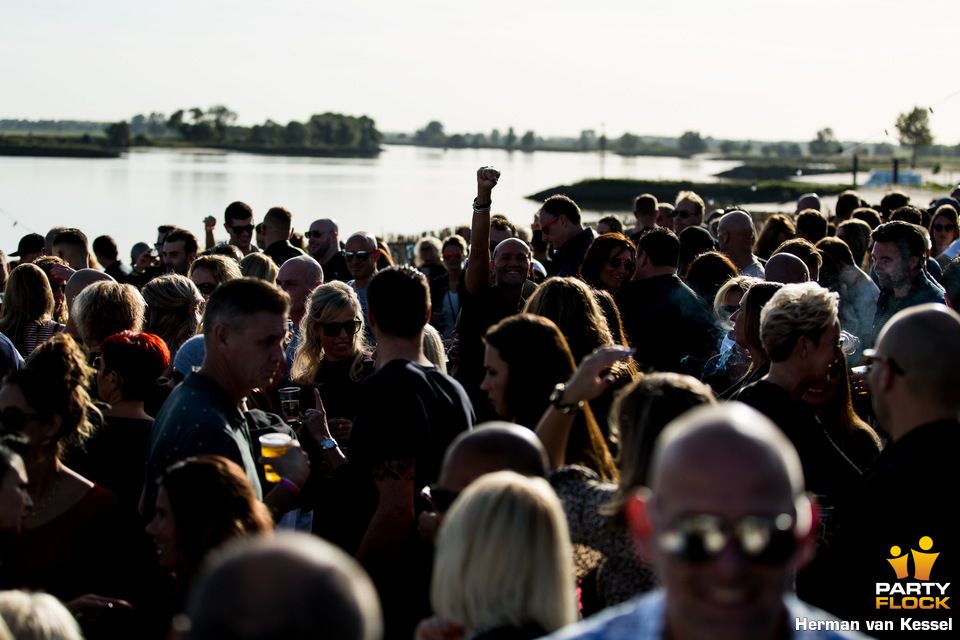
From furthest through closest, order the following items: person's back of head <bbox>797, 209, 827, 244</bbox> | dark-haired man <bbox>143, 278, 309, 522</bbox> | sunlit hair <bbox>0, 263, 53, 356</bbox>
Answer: person's back of head <bbox>797, 209, 827, 244</bbox> < sunlit hair <bbox>0, 263, 53, 356</bbox> < dark-haired man <bbox>143, 278, 309, 522</bbox>

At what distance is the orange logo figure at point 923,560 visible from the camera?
2836mm

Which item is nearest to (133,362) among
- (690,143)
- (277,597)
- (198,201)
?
(277,597)

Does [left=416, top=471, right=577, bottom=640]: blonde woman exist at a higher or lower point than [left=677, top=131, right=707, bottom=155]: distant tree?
lower

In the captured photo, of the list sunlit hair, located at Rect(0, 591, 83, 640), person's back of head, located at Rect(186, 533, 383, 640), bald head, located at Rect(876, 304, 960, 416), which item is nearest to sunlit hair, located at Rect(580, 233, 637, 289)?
bald head, located at Rect(876, 304, 960, 416)

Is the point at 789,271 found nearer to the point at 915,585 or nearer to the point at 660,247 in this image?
the point at 660,247

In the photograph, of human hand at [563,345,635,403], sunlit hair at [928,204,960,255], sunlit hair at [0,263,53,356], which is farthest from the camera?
sunlit hair at [928,204,960,255]

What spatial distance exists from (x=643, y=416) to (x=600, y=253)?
3915 millimetres

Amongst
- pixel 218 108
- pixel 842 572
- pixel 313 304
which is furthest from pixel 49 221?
pixel 218 108

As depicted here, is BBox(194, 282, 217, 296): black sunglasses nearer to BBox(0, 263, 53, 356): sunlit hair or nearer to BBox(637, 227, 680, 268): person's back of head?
BBox(0, 263, 53, 356): sunlit hair

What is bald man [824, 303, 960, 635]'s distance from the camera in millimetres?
2826

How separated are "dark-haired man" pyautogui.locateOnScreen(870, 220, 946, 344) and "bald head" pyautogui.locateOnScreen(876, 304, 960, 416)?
3617mm

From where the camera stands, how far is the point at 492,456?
2.54 m

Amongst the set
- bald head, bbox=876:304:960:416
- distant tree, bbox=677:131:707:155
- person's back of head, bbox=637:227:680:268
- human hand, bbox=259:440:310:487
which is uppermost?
distant tree, bbox=677:131:707:155

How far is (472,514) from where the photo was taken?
2.05 meters
